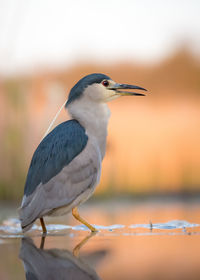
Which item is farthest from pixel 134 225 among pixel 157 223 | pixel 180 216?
pixel 180 216

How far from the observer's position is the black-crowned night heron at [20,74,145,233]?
4020 millimetres

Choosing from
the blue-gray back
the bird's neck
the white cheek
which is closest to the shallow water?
the blue-gray back

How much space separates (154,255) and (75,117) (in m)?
1.47

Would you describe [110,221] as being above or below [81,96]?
below

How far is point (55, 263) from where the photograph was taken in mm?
3084

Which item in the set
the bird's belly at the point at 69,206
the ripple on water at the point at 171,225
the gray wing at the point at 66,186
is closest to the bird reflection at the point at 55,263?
the gray wing at the point at 66,186

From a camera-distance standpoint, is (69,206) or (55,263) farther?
(69,206)

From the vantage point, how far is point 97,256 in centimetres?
322

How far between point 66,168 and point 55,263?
1.14 m

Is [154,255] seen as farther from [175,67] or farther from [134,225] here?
[175,67]

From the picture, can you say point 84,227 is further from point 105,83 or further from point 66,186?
point 105,83

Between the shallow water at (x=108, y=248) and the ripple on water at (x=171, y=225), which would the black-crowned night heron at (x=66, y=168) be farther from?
the ripple on water at (x=171, y=225)

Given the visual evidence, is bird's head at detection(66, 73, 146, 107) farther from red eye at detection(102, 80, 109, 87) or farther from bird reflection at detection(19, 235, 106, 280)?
bird reflection at detection(19, 235, 106, 280)

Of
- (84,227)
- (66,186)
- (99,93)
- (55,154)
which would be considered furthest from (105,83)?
(84,227)
